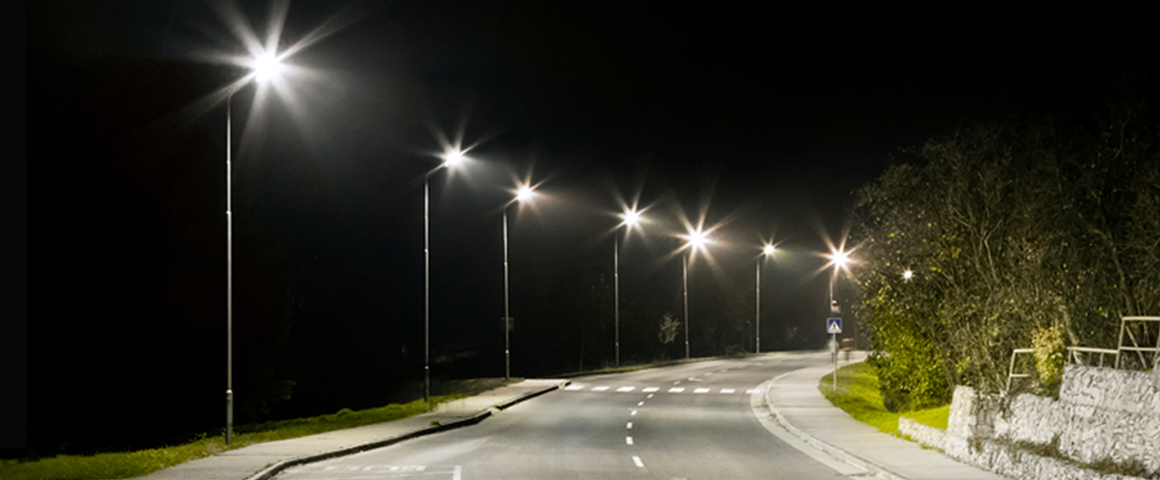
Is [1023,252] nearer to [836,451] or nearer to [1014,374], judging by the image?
[1014,374]

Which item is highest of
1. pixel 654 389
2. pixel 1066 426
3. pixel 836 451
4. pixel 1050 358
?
pixel 1050 358

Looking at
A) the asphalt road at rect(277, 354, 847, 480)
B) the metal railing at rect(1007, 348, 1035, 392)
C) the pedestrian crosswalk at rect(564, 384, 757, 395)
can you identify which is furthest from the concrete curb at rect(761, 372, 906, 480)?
the pedestrian crosswalk at rect(564, 384, 757, 395)

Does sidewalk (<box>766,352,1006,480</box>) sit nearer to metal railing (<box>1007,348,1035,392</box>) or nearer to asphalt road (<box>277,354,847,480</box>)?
asphalt road (<box>277,354,847,480</box>)

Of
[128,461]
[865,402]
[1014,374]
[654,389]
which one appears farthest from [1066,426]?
[654,389]

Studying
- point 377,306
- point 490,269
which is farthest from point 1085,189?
point 490,269

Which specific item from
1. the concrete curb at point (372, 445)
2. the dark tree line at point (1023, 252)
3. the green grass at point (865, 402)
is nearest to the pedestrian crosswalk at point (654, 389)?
the green grass at point (865, 402)

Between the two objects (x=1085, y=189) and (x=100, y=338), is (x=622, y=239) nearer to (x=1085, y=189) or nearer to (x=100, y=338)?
(x=100, y=338)

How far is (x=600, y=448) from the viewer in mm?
23188

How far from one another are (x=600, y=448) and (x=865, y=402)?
52.7ft

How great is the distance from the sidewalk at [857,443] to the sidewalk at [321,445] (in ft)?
31.0

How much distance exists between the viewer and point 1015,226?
72.7ft

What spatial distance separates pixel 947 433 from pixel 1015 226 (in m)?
4.86

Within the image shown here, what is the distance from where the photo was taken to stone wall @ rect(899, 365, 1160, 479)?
14.2 m

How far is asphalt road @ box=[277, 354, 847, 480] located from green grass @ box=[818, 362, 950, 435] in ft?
9.99
